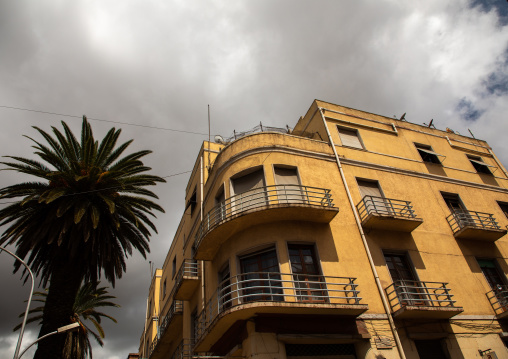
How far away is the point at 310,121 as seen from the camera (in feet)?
65.0

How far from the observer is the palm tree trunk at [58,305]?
13.2 meters

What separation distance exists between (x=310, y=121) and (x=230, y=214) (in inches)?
332

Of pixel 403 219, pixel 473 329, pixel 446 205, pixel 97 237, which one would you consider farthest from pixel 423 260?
pixel 97 237

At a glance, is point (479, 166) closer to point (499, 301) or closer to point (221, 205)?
point (499, 301)

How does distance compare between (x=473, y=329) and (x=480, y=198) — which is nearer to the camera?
(x=473, y=329)

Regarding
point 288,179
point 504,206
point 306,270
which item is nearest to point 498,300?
point 504,206

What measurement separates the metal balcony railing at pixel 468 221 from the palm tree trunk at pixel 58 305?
1755 cm

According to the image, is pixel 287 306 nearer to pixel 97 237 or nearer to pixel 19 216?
pixel 97 237

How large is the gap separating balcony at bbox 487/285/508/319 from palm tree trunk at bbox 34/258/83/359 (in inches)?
691

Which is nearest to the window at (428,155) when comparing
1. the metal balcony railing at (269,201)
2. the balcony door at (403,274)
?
the balcony door at (403,274)

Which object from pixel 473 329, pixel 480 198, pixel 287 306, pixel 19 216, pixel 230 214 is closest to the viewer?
pixel 287 306

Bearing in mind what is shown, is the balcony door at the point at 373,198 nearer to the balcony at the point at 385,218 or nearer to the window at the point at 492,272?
the balcony at the point at 385,218

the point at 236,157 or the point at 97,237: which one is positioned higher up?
the point at 236,157

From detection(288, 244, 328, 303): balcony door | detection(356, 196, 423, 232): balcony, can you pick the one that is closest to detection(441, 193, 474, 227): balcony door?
detection(356, 196, 423, 232): balcony
